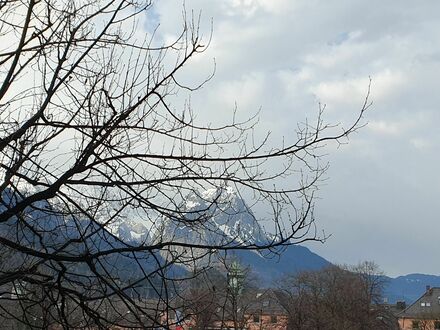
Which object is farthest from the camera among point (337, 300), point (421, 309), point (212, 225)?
point (421, 309)

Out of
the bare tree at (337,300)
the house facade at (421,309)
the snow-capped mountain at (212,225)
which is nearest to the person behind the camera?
the snow-capped mountain at (212,225)

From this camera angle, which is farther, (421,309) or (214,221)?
(421,309)

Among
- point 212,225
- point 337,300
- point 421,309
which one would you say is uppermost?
point 421,309

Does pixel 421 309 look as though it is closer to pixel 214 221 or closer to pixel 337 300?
pixel 337 300

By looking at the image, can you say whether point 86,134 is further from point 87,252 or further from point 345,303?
point 345,303

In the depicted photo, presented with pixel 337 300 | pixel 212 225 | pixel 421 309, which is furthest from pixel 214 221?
pixel 421 309

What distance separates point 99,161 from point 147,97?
0.53m

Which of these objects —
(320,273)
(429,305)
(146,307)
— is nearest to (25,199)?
(146,307)

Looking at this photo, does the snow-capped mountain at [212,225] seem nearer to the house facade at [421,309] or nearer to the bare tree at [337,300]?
the bare tree at [337,300]

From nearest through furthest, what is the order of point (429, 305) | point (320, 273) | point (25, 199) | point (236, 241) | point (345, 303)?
point (25, 199), point (236, 241), point (345, 303), point (320, 273), point (429, 305)

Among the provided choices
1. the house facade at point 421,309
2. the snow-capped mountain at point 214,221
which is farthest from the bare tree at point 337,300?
the snow-capped mountain at point 214,221

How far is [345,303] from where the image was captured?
162ft

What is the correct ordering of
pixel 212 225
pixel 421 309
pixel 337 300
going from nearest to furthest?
1. pixel 212 225
2. pixel 337 300
3. pixel 421 309

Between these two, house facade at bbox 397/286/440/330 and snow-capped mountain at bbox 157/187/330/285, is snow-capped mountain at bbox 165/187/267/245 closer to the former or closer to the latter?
snow-capped mountain at bbox 157/187/330/285
